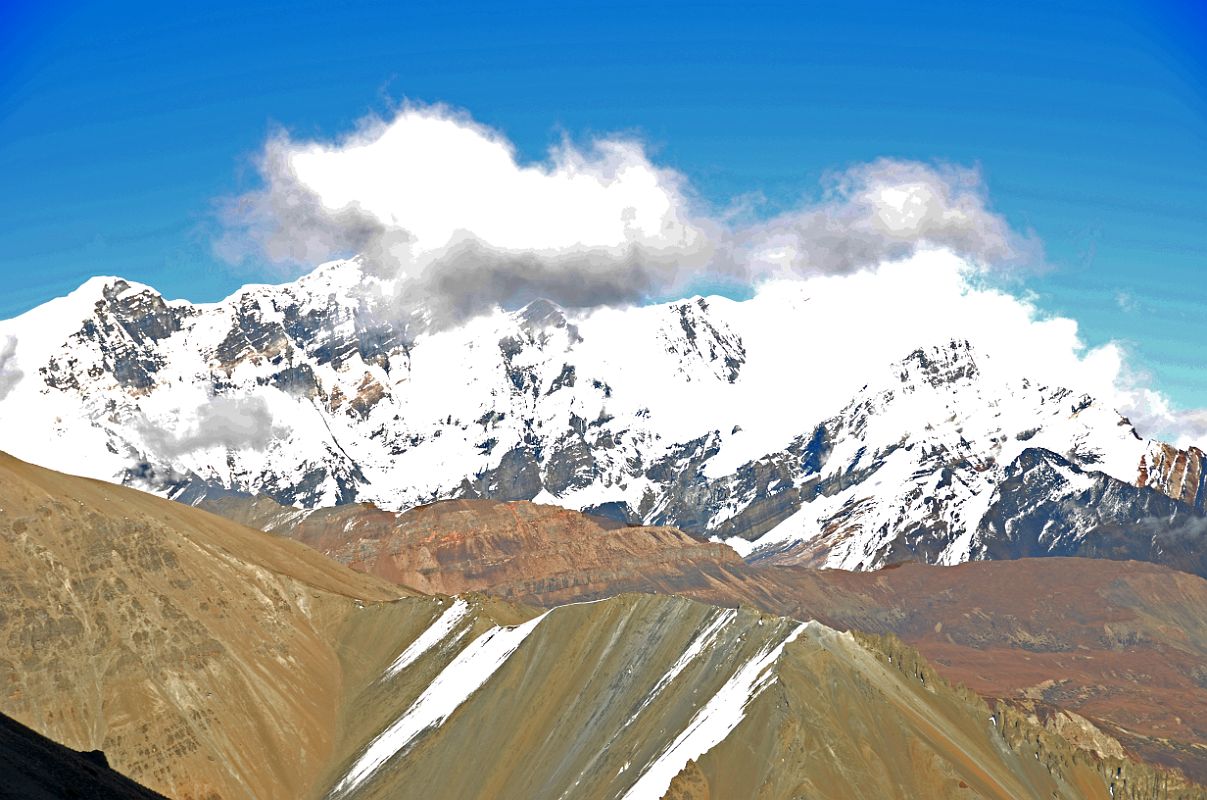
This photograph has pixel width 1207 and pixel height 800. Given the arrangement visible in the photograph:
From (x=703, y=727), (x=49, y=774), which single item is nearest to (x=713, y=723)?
(x=703, y=727)

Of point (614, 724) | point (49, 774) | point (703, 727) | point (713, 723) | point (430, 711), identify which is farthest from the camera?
point (430, 711)

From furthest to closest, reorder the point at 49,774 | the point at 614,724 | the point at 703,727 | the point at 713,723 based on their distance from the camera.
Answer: the point at 614,724 < the point at 703,727 < the point at 713,723 < the point at 49,774

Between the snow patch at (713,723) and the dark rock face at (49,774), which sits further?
the snow patch at (713,723)

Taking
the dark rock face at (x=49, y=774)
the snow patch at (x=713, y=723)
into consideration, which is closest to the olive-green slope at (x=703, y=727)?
the snow patch at (x=713, y=723)

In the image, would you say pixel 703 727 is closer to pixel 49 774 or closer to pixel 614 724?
pixel 614 724

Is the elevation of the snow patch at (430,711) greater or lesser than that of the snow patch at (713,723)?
greater

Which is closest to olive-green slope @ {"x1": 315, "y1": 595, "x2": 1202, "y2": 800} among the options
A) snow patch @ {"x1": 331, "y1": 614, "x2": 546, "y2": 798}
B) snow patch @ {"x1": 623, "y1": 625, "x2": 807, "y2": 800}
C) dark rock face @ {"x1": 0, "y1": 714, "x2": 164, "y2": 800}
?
snow patch @ {"x1": 623, "y1": 625, "x2": 807, "y2": 800}

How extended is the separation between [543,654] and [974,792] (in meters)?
68.9

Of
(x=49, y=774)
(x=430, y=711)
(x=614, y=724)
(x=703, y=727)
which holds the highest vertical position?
(x=49, y=774)

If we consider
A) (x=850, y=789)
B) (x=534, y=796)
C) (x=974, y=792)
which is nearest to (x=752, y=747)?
(x=850, y=789)

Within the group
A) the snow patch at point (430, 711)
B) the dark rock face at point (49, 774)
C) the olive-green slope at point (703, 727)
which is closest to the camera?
the dark rock face at point (49, 774)

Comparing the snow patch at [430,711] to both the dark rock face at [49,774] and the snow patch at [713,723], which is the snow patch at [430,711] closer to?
the snow patch at [713,723]

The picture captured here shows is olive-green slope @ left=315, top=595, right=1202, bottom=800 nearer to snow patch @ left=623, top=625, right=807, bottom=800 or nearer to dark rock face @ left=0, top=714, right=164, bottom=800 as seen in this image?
snow patch @ left=623, top=625, right=807, bottom=800

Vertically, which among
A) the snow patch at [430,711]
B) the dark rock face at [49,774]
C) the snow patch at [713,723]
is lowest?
the snow patch at [713,723]
